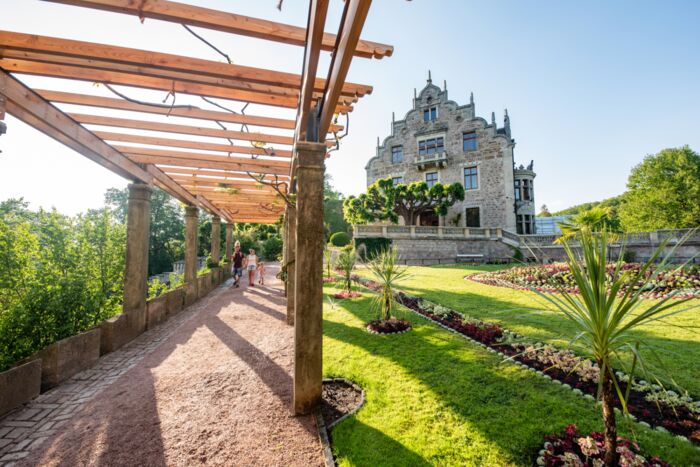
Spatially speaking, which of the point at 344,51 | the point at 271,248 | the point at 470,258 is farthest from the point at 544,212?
the point at 344,51

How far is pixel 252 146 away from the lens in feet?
15.1

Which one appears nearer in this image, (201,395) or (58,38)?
(58,38)

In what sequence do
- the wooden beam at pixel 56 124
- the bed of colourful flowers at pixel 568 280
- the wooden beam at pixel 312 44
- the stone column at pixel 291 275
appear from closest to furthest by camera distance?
the wooden beam at pixel 312 44
the wooden beam at pixel 56 124
the stone column at pixel 291 275
the bed of colourful flowers at pixel 568 280

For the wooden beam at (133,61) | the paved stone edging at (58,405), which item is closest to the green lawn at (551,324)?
the wooden beam at (133,61)

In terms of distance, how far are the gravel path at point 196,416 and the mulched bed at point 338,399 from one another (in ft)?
0.68

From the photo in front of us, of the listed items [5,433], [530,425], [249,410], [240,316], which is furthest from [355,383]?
[240,316]

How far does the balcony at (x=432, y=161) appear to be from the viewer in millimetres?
24406

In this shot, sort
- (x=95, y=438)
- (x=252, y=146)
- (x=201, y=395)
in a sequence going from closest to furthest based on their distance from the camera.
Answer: (x=95, y=438) → (x=201, y=395) → (x=252, y=146)

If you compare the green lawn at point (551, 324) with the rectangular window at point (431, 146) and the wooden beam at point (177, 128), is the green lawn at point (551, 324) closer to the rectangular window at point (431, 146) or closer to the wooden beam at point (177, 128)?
the wooden beam at point (177, 128)

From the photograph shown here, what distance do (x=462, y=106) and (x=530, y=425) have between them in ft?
88.0

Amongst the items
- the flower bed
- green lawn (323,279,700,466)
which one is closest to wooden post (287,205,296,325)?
green lawn (323,279,700,466)

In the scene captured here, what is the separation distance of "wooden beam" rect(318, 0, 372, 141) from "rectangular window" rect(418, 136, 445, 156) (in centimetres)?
2445

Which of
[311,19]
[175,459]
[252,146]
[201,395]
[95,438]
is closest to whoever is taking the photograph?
[311,19]

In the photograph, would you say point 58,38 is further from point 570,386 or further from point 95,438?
point 570,386
